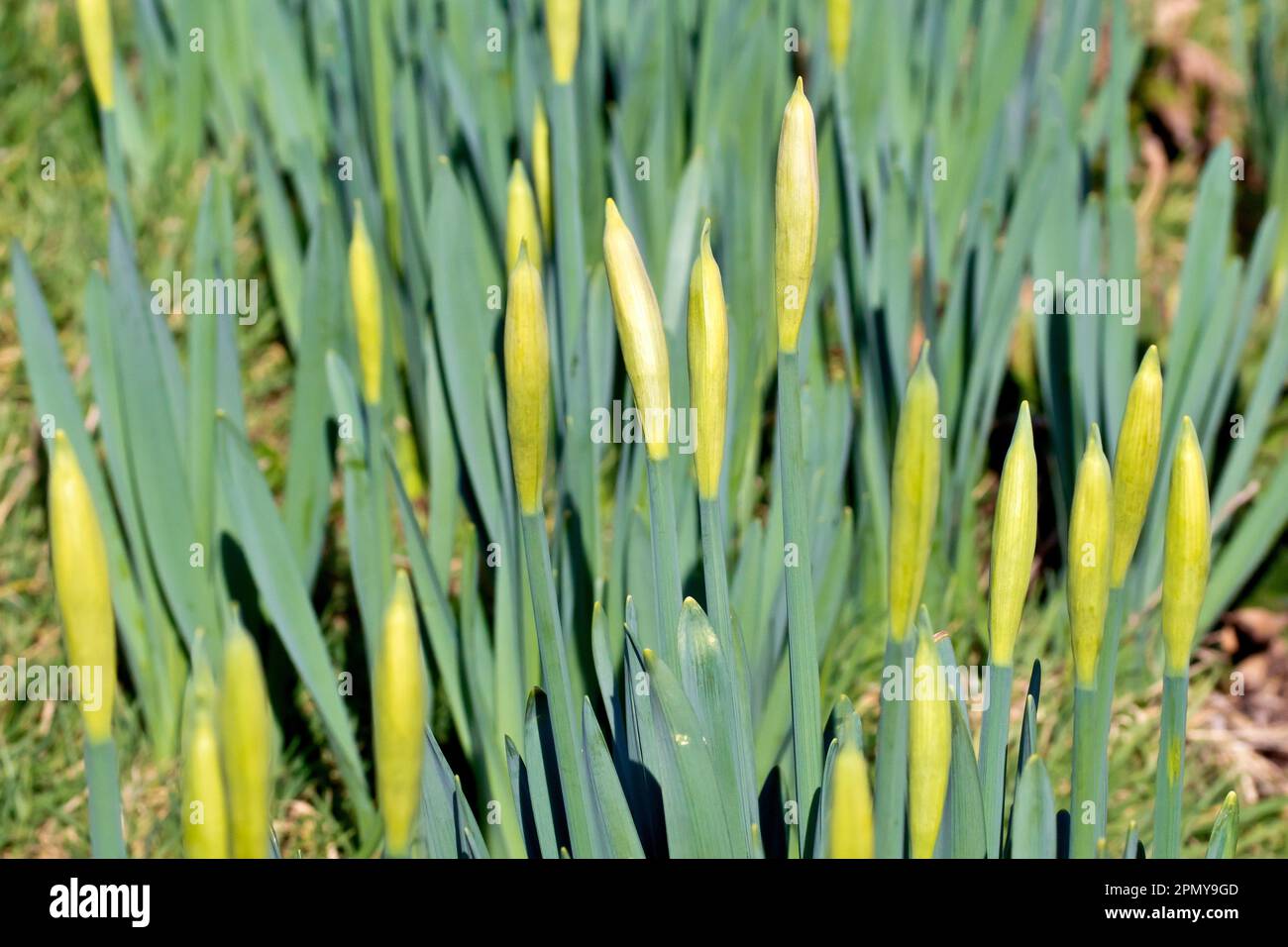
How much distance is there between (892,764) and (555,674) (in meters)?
0.25

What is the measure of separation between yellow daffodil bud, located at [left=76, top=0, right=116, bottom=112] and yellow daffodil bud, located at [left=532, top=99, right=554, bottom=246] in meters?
0.49

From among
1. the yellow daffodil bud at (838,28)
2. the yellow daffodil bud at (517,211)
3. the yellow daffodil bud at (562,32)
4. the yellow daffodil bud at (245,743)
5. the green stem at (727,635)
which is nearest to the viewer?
the yellow daffodil bud at (245,743)

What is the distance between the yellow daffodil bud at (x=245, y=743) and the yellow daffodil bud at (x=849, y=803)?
12.2 inches

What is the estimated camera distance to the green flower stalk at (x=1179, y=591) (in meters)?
0.80

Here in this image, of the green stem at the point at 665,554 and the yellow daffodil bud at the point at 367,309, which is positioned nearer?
the green stem at the point at 665,554

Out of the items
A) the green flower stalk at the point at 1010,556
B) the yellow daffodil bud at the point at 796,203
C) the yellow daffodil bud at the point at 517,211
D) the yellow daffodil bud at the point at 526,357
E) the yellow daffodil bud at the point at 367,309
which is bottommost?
the green flower stalk at the point at 1010,556

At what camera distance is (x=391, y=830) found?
768mm

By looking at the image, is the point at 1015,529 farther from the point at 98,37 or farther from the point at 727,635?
the point at 98,37

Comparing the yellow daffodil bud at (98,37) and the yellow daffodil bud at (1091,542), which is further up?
the yellow daffodil bud at (98,37)

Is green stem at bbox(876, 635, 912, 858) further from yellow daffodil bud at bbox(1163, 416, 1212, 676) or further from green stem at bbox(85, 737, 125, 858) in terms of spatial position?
green stem at bbox(85, 737, 125, 858)

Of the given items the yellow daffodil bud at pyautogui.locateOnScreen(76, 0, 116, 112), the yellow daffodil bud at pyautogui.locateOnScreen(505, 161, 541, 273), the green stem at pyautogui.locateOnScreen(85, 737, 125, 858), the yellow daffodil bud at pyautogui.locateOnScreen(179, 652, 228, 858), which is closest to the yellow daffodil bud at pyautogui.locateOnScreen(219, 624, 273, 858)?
the yellow daffodil bud at pyautogui.locateOnScreen(179, 652, 228, 858)

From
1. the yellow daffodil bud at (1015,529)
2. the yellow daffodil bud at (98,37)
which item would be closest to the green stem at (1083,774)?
the yellow daffodil bud at (1015,529)

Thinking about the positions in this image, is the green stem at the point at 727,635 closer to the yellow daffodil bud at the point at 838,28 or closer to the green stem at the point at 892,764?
the green stem at the point at 892,764

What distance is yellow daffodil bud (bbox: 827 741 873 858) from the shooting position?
2.39ft
